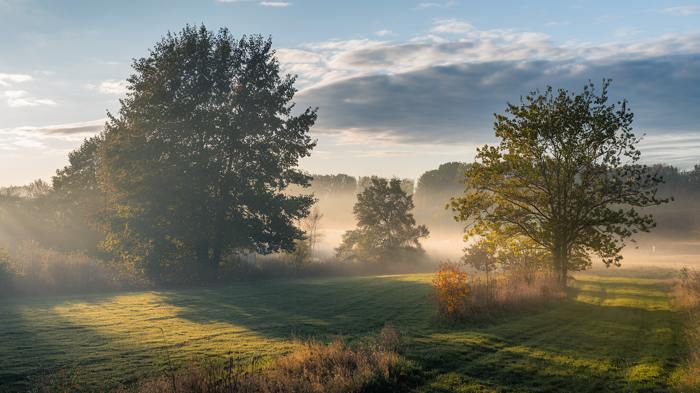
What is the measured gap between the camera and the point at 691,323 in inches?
838

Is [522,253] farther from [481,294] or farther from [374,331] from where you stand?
[374,331]

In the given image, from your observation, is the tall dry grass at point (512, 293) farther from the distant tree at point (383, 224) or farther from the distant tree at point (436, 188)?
the distant tree at point (436, 188)

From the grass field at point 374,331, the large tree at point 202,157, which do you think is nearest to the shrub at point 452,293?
the grass field at point 374,331

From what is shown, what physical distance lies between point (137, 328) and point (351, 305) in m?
11.0

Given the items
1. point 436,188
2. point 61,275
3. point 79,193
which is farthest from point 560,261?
point 436,188

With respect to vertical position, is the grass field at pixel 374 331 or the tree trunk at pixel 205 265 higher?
the tree trunk at pixel 205 265

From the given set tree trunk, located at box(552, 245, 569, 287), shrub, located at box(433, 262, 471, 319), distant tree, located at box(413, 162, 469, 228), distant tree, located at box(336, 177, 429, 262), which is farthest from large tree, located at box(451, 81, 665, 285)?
distant tree, located at box(413, 162, 469, 228)

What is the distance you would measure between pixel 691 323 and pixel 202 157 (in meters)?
36.5

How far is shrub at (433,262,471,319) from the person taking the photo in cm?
2119

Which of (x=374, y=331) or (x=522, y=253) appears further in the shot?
(x=522, y=253)

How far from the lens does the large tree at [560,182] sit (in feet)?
96.8

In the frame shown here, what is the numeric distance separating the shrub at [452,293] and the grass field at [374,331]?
861 mm

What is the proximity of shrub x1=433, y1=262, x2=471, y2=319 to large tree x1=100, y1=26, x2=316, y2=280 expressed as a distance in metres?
26.0

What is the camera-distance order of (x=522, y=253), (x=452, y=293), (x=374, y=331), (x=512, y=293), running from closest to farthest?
(x=374, y=331) < (x=452, y=293) < (x=512, y=293) < (x=522, y=253)
